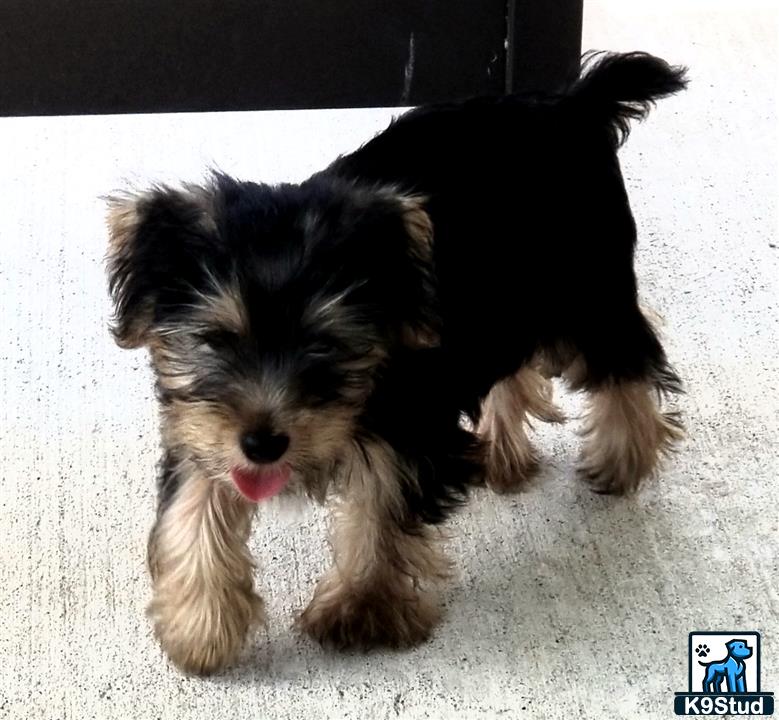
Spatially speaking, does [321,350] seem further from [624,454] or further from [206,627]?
[624,454]

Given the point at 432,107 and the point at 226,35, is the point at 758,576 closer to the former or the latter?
the point at 432,107

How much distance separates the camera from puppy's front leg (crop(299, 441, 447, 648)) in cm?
192

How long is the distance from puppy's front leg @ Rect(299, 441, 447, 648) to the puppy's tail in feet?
2.42

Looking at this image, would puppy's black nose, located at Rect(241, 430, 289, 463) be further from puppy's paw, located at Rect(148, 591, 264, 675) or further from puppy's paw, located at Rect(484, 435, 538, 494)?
puppy's paw, located at Rect(484, 435, 538, 494)

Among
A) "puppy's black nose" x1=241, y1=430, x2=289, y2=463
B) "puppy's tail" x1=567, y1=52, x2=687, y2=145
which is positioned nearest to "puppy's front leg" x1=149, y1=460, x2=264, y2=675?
"puppy's black nose" x1=241, y1=430, x2=289, y2=463

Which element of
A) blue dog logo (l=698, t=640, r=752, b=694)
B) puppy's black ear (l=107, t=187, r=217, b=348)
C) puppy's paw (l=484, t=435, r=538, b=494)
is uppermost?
puppy's black ear (l=107, t=187, r=217, b=348)

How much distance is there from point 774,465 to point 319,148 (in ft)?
4.53

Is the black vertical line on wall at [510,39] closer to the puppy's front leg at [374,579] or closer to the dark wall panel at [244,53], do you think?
the dark wall panel at [244,53]

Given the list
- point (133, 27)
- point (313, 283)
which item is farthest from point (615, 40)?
point (313, 283)

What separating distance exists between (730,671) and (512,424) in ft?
1.99

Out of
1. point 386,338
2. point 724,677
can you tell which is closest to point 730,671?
point 724,677

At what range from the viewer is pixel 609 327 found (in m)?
2.17

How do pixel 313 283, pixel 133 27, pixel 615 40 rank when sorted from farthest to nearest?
1. pixel 615 40
2. pixel 133 27
3. pixel 313 283

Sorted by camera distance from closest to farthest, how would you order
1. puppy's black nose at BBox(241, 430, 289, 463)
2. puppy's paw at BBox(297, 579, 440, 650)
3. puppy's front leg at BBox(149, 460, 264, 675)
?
puppy's black nose at BBox(241, 430, 289, 463) → puppy's front leg at BBox(149, 460, 264, 675) → puppy's paw at BBox(297, 579, 440, 650)
